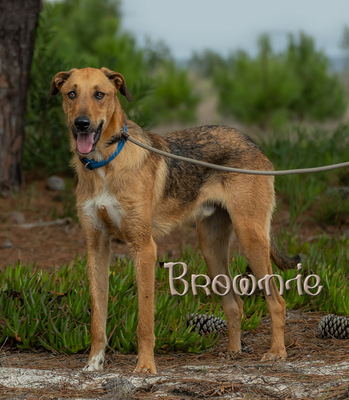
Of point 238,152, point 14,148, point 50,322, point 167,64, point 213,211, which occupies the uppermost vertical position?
point 167,64

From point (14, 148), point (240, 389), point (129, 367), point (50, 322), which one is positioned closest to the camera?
point (240, 389)

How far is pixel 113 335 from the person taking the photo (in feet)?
16.8

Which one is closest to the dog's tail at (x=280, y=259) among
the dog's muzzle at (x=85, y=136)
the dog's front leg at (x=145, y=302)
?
the dog's front leg at (x=145, y=302)

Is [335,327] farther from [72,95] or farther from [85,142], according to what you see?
[72,95]

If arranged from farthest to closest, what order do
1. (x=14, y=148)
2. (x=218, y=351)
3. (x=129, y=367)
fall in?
(x=14, y=148) → (x=218, y=351) → (x=129, y=367)

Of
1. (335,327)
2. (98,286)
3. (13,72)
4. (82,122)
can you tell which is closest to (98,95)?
(82,122)

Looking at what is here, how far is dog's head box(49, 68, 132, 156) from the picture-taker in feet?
14.5

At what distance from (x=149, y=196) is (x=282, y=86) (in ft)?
60.2

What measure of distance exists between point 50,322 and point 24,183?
16.7ft

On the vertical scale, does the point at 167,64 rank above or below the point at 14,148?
above

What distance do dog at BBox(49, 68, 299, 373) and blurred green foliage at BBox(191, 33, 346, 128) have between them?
16717mm

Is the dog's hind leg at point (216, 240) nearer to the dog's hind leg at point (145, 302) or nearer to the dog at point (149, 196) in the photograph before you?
the dog at point (149, 196)

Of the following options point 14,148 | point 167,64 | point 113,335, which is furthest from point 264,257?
point 167,64

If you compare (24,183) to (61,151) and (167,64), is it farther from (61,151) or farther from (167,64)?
(167,64)
